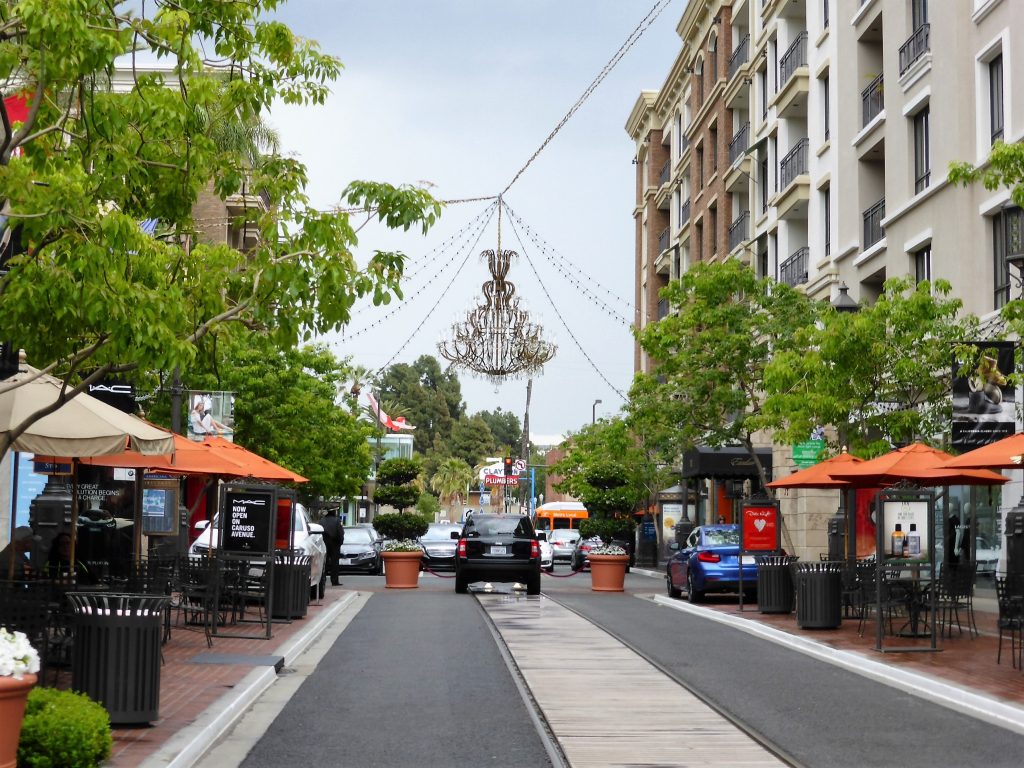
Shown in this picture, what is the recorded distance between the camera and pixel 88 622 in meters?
9.90

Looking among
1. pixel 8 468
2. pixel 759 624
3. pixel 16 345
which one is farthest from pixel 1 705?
pixel 8 468

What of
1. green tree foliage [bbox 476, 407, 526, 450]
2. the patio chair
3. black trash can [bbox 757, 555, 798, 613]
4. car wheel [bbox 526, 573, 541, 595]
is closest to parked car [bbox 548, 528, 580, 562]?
car wheel [bbox 526, 573, 541, 595]

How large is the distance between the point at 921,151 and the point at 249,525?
18.6 metres

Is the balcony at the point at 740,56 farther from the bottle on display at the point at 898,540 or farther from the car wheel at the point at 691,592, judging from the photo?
the bottle on display at the point at 898,540

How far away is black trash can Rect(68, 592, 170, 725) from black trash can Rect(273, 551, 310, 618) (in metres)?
10.7

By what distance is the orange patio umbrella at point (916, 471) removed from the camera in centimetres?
1836

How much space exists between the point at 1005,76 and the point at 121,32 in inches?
758

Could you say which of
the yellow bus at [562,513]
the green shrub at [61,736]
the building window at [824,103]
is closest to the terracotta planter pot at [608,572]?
the building window at [824,103]

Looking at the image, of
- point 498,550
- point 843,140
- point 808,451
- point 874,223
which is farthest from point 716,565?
point 843,140

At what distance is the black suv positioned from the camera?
28.8 metres

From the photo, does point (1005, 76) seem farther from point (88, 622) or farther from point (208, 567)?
point (88, 622)

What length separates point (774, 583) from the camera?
77.2ft

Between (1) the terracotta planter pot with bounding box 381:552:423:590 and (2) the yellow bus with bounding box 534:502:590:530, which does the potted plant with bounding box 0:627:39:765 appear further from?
(2) the yellow bus with bounding box 534:502:590:530

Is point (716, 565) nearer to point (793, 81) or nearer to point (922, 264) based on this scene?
point (922, 264)
